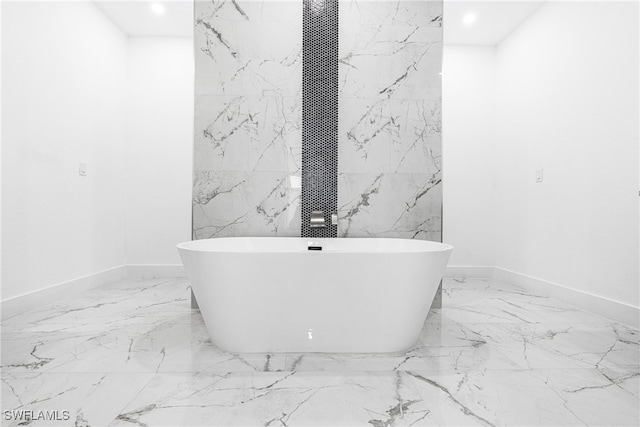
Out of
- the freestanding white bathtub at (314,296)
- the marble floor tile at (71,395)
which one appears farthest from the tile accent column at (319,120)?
the marble floor tile at (71,395)

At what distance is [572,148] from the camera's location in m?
2.71

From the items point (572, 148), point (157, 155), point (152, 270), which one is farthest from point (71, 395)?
point (572, 148)

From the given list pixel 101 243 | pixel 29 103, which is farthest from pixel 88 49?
pixel 101 243

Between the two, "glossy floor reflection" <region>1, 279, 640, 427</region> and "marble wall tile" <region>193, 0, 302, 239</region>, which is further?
"marble wall tile" <region>193, 0, 302, 239</region>

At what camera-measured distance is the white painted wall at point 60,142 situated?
2.27m

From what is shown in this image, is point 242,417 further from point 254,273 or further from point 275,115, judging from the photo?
point 275,115

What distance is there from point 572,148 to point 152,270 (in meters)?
4.05

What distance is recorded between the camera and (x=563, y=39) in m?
2.85

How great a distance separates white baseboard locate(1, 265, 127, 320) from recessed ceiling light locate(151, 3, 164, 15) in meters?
2.53

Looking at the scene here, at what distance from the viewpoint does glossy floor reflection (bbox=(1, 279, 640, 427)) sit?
1.16 metres

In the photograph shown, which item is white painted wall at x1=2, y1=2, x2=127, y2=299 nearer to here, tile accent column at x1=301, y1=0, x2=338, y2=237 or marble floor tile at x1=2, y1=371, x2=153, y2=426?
marble floor tile at x1=2, y1=371, x2=153, y2=426

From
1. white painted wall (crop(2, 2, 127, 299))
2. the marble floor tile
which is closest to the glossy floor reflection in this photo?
the marble floor tile

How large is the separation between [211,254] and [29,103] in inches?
78.2

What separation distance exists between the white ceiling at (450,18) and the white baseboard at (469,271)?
2.45 metres
